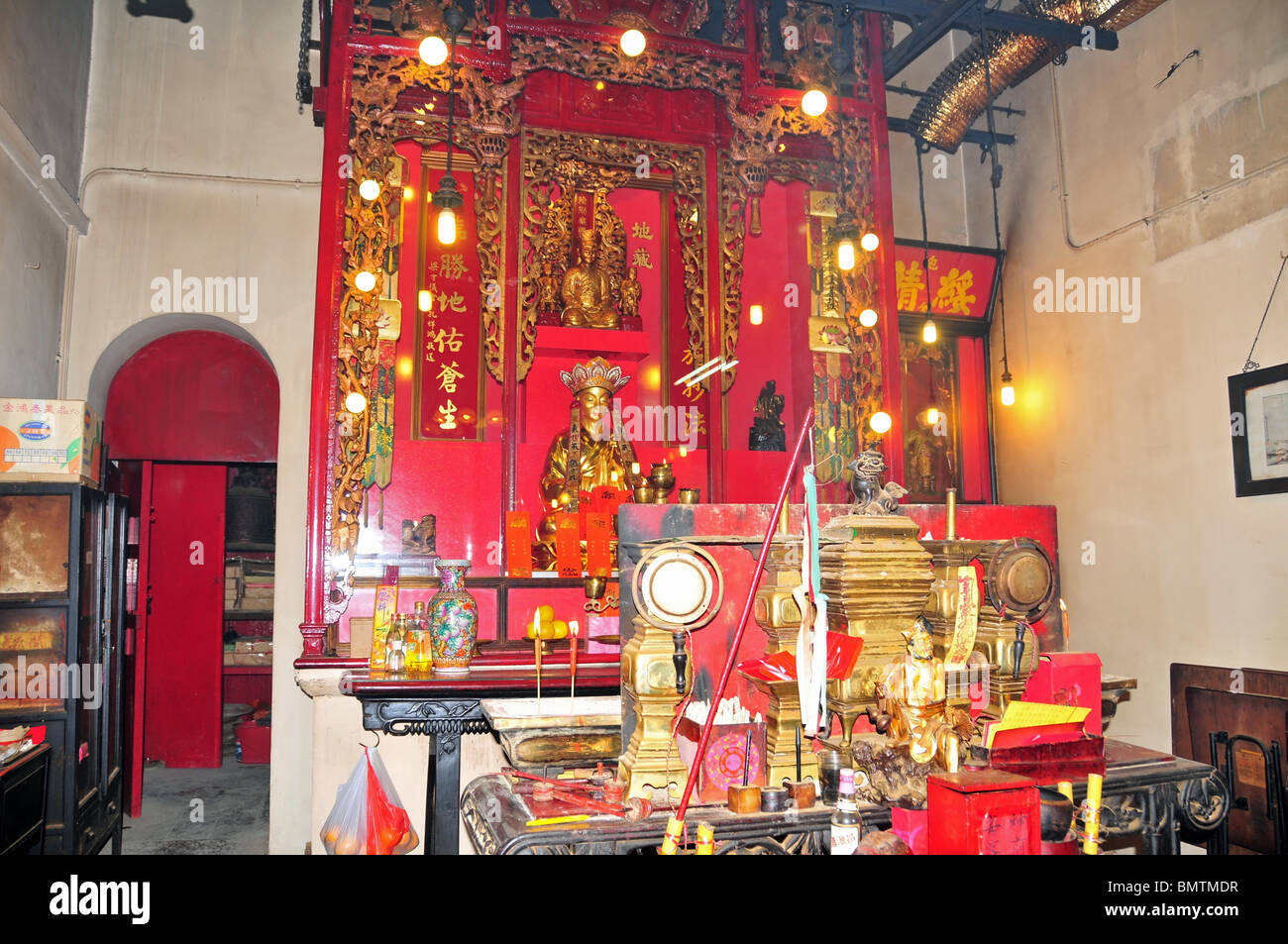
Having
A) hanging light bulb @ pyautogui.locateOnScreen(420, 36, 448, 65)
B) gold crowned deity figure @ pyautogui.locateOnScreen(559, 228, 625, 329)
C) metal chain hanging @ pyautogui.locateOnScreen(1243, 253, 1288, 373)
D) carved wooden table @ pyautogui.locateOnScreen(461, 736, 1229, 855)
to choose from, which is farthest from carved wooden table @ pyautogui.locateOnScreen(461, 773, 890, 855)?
gold crowned deity figure @ pyautogui.locateOnScreen(559, 228, 625, 329)

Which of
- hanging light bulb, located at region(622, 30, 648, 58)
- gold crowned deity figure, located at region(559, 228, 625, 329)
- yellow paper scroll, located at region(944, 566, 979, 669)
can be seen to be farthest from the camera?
gold crowned deity figure, located at region(559, 228, 625, 329)

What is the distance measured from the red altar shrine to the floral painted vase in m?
0.87

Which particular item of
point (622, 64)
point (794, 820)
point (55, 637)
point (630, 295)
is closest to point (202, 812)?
point (55, 637)

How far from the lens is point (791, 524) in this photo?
247 cm

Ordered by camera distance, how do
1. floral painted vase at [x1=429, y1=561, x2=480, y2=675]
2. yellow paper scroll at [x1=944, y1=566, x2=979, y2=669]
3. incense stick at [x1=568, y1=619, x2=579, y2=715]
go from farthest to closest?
floral painted vase at [x1=429, y1=561, x2=480, y2=675], incense stick at [x1=568, y1=619, x2=579, y2=715], yellow paper scroll at [x1=944, y1=566, x2=979, y2=669]

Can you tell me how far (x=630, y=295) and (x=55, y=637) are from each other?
3973mm

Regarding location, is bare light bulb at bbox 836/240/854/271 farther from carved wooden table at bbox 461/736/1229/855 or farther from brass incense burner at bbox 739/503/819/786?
carved wooden table at bbox 461/736/1229/855

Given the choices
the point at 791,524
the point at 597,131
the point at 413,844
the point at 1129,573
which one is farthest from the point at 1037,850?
the point at 597,131

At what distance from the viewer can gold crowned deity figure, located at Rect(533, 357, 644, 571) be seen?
220 inches

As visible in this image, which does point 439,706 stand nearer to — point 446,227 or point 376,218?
point 446,227

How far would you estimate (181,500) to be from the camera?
6645 millimetres

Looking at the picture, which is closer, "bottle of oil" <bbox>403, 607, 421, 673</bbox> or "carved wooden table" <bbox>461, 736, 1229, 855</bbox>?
"carved wooden table" <bbox>461, 736, 1229, 855</bbox>
